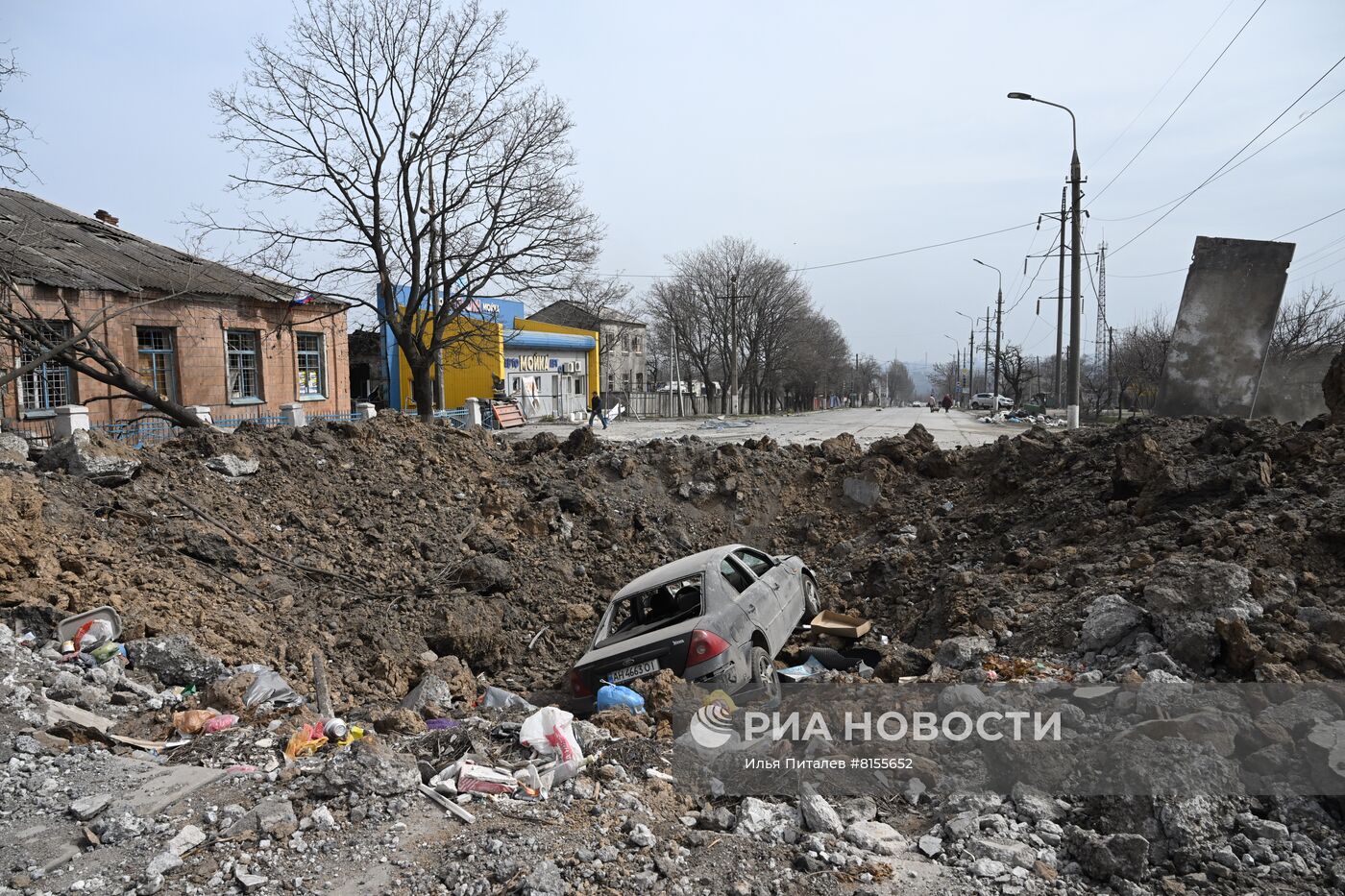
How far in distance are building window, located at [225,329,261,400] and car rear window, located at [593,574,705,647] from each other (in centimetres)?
2411

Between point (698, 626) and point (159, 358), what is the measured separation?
24.4 metres

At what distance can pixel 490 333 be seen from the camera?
27922 mm

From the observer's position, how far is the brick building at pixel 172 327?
21.0m

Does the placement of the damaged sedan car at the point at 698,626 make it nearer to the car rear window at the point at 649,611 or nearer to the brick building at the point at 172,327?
the car rear window at the point at 649,611

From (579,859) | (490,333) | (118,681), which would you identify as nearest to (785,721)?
(579,859)

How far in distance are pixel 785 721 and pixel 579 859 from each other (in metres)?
2.11

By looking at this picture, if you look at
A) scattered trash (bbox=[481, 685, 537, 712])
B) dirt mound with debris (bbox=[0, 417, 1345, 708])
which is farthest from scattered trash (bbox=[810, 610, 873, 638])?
scattered trash (bbox=[481, 685, 537, 712])

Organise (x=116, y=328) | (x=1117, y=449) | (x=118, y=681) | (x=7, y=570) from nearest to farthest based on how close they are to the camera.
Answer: (x=118, y=681), (x=7, y=570), (x=1117, y=449), (x=116, y=328)

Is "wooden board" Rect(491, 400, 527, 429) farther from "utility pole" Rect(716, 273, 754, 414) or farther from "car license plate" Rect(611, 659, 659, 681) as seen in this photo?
"car license plate" Rect(611, 659, 659, 681)

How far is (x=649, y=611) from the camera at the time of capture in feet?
24.6

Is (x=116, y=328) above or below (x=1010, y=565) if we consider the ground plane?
above

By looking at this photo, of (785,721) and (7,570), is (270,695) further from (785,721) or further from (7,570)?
(785,721)

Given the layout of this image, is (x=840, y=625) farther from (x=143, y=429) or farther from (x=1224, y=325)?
(x=143, y=429)

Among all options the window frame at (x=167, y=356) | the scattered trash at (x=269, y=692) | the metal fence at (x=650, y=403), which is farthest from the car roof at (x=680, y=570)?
the metal fence at (x=650, y=403)
